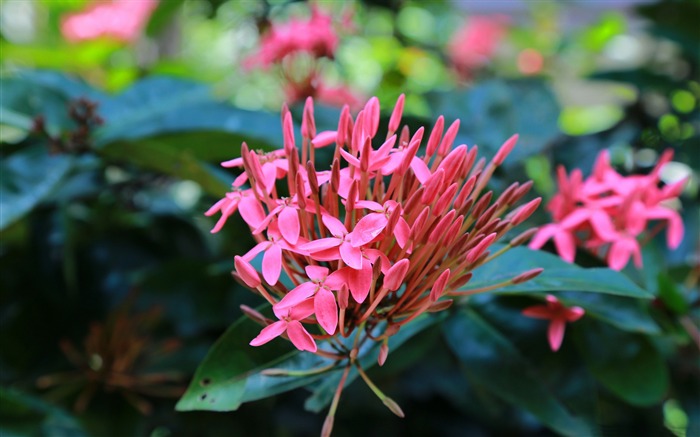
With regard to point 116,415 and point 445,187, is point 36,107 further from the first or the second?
point 445,187

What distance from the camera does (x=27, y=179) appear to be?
0.58m

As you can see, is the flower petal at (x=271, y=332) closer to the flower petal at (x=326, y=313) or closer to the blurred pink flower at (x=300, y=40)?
the flower petal at (x=326, y=313)

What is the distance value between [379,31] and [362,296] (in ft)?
2.79

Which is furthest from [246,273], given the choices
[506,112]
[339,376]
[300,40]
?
[300,40]

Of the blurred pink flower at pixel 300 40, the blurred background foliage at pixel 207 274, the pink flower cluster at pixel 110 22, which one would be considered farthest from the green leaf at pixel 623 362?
the pink flower cluster at pixel 110 22

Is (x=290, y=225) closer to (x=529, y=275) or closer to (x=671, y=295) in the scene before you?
(x=529, y=275)

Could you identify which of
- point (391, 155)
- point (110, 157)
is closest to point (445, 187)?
point (391, 155)

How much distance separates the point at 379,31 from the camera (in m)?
1.11

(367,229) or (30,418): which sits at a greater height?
(367,229)

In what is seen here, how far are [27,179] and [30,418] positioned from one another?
207mm

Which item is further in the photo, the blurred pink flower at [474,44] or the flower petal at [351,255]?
the blurred pink flower at [474,44]

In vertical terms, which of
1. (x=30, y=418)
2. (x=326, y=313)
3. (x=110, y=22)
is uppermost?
(x=326, y=313)

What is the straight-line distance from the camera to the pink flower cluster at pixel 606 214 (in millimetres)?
473

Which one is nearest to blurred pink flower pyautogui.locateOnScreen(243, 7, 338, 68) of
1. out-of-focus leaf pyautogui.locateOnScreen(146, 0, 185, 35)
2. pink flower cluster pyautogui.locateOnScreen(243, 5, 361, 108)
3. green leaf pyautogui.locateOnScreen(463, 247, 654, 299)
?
pink flower cluster pyautogui.locateOnScreen(243, 5, 361, 108)
